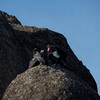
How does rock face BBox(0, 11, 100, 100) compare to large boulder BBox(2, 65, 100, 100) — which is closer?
large boulder BBox(2, 65, 100, 100)

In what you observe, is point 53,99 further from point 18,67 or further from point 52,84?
point 18,67

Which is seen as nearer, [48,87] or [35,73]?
[48,87]

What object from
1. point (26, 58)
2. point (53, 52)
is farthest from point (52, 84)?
point (26, 58)

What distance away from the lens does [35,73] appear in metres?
27.2

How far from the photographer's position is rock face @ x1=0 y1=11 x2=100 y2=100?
26.1 m

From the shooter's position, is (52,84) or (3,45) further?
(3,45)

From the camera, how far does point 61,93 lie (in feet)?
84.9

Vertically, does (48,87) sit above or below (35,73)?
below

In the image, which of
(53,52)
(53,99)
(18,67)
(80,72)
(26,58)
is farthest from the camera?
(80,72)

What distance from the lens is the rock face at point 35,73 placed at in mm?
26141

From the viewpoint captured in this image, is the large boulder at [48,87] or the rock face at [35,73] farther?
the rock face at [35,73]

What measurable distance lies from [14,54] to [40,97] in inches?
738

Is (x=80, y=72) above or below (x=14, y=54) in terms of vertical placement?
below

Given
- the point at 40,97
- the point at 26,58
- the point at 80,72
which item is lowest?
the point at 80,72
